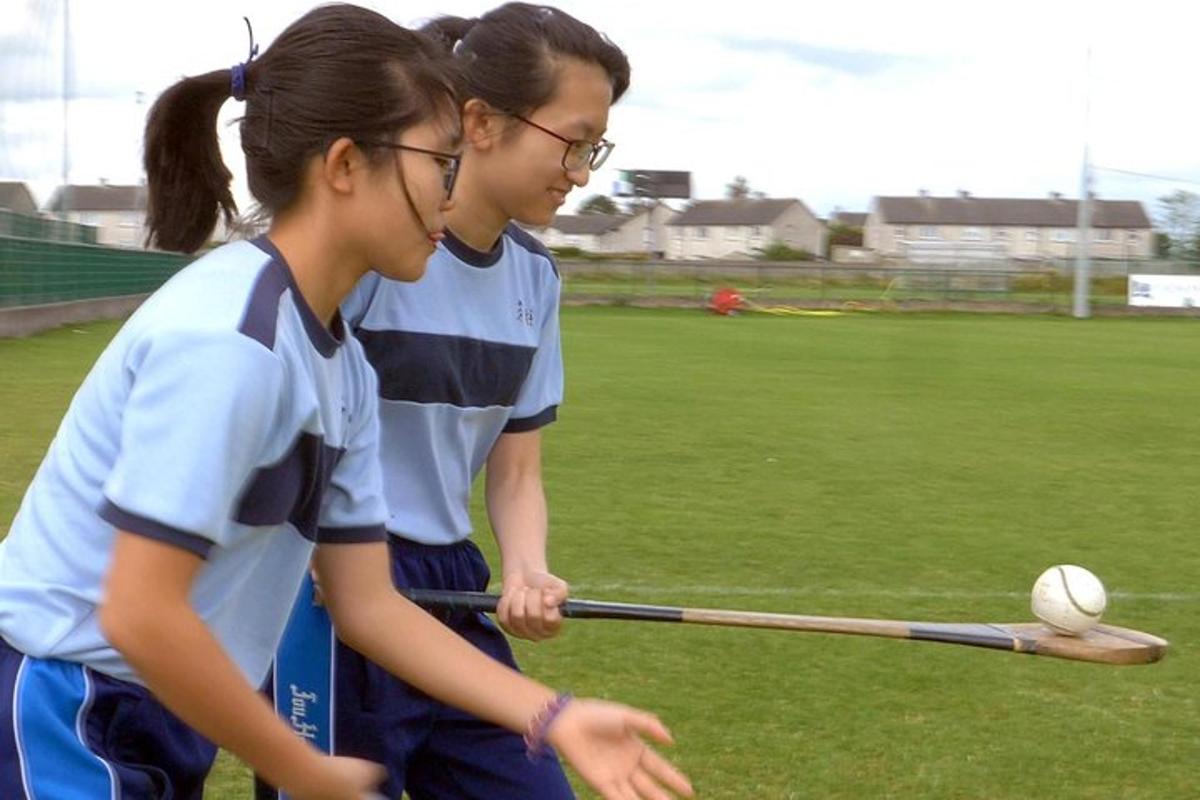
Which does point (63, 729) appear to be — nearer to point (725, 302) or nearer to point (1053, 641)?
point (1053, 641)

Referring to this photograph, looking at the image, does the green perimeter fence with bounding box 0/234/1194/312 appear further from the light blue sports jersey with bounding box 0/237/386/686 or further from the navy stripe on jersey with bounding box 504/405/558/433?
the light blue sports jersey with bounding box 0/237/386/686

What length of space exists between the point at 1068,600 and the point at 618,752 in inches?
86.1

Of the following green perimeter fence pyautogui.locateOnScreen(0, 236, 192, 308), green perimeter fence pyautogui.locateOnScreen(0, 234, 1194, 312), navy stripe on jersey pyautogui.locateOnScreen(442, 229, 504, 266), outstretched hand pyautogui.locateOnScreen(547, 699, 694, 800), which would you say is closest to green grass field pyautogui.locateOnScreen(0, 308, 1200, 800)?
navy stripe on jersey pyautogui.locateOnScreen(442, 229, 504, 266)

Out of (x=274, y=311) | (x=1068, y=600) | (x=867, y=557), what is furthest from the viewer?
(x=867, y=557)

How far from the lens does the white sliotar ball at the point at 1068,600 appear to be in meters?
3.93

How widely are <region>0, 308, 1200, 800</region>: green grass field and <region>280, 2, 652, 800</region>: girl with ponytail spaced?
1.84m

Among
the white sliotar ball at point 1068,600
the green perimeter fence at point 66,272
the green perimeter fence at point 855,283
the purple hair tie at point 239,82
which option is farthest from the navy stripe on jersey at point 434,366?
the green perimeter fence at point 855,283

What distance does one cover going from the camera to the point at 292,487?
2.18 m

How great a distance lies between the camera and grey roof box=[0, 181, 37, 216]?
23141 mm

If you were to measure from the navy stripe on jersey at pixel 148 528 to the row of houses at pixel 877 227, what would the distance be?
109 meters

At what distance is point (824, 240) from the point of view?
12281cm

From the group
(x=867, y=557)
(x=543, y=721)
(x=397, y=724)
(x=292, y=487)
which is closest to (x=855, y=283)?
(x=867, y=557)

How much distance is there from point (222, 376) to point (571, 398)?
50.5 ft

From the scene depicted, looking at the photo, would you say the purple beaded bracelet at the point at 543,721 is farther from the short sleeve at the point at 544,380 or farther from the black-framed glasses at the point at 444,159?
the short sleeve at the point at 544,380
